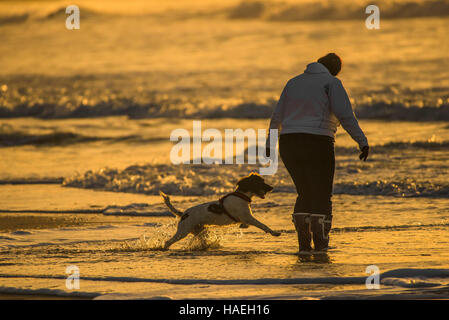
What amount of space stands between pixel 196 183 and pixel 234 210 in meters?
5.57

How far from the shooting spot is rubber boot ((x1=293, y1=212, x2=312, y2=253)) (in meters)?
6.96

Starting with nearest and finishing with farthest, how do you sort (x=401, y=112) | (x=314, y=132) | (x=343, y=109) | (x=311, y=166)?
(x=343, y=109) → (x=314, y=132) → (x=311, y=166) → (x=401, y=112)

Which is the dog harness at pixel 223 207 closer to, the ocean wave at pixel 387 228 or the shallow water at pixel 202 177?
the shallow water at pixel 202 177

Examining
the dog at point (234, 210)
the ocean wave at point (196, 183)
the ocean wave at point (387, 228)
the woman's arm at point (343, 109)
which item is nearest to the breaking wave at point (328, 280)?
the woman's arm at point (343, 109)

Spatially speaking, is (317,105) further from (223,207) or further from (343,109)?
(223,207)

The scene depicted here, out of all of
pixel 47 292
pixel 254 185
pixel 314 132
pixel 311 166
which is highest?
pixel 314 132

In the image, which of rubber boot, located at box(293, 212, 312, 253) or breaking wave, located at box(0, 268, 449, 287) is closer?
breaking wave, located at box(0, 268, 449, 287)

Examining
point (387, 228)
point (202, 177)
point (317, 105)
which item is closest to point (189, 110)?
point (202, 177)

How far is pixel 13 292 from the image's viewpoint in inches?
227

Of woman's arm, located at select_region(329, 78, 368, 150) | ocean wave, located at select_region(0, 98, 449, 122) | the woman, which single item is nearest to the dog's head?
the woman

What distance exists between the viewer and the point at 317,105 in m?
6.66

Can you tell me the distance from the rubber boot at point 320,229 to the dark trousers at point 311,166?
5cm

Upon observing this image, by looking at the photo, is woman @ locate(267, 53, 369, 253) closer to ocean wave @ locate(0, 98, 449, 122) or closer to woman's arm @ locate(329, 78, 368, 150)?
woman's arm @ locate(329, 78, 368, 150)

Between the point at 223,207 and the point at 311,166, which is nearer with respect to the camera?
the point at 311,166
